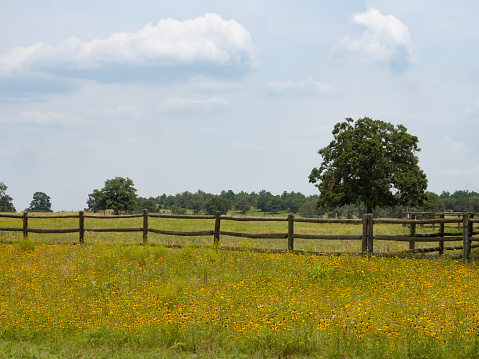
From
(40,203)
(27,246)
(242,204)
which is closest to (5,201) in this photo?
(40,203)

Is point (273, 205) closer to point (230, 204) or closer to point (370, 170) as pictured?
point (230, 204)

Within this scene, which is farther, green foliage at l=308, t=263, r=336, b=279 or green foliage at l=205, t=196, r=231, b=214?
green foliage at l=205, t=196, r=231, b=214

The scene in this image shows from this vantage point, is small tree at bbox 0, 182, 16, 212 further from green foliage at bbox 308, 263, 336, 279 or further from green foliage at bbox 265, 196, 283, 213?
green foliage at bbox 308, 263, 336, 279

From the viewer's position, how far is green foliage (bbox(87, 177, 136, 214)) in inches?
3447

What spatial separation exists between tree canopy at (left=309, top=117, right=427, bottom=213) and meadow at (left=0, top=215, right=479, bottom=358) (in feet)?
95.3

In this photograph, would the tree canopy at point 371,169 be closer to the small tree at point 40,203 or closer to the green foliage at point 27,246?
the green foliage at point 27,246

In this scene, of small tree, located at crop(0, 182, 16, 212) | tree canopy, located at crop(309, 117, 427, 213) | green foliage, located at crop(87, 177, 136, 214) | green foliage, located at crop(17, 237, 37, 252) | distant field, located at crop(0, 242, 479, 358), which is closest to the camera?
distant field, located at crop(0, 242, 479, 358)

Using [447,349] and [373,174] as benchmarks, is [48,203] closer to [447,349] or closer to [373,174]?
[373,174]

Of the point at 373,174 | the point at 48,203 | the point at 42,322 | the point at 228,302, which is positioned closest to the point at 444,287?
the point at 228,302

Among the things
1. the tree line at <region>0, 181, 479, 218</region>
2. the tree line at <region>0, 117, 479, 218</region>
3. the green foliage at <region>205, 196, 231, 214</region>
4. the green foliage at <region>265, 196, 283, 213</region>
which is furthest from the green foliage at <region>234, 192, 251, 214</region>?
the tree line at <region>0, 117, 479, 218</region>

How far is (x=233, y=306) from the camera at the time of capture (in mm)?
9945

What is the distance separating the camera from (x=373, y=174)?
44500 millimetres

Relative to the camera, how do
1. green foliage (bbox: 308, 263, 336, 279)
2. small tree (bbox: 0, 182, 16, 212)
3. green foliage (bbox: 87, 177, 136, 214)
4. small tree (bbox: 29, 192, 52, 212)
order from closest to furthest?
green foliage (bbox: 308, 263, 336, 279), green foliage (bbox: 87, 177, 136, 214), small tree (bbox: 0, 182, 16, 212), small tree (bbox: 29, 192, 52, 212)

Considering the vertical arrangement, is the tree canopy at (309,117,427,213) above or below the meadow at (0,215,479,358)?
above
